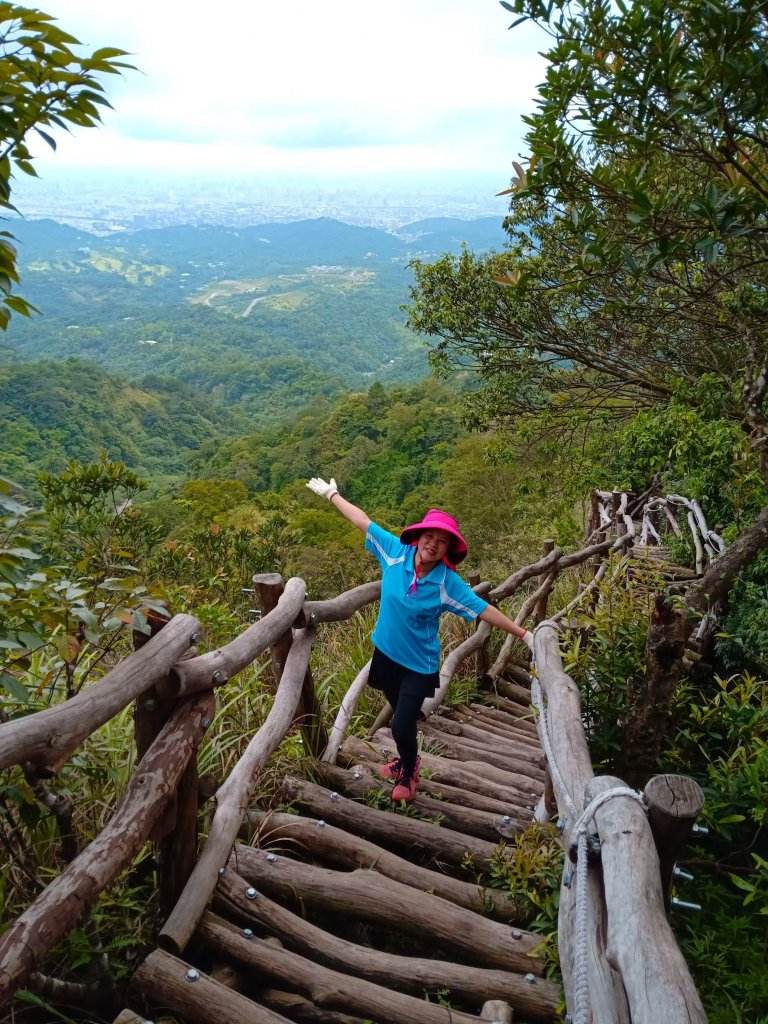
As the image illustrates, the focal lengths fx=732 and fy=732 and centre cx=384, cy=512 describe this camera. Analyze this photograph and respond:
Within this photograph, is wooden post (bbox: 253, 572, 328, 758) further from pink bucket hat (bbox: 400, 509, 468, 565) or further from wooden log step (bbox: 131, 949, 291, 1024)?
wooden log step (bbox: 131, 949, 291, 1024)

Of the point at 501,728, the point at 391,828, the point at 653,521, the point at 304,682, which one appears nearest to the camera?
the point at 391,828

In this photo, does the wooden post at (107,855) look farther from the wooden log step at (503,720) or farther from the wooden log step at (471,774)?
the wooden log step at (503,720)

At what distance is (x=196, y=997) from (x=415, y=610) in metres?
1.48

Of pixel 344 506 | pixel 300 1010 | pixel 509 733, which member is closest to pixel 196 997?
pixel 300 1010

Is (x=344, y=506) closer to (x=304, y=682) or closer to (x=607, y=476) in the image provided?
(x=304, y=682)

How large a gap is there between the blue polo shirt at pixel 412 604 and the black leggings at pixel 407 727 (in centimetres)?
13

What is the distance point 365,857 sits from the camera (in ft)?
8.16

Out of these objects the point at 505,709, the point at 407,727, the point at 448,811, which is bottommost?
the point at 448,811

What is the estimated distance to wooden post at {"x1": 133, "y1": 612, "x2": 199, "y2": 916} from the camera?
2.04 metres

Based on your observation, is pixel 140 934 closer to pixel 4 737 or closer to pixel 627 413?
pixel 4 737

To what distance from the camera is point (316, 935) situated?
82.9 inches

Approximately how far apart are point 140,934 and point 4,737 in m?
0.92

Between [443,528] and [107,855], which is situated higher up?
[443,528]

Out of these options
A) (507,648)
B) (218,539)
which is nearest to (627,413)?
(507,648)
